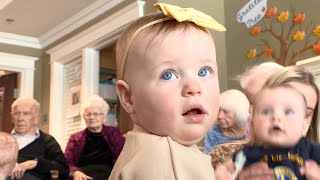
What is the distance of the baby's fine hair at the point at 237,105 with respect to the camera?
59.9 inches

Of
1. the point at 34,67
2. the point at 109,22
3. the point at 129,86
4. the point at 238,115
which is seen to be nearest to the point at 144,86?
the point at 129,86

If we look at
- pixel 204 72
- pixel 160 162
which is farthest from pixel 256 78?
pixel 160 162

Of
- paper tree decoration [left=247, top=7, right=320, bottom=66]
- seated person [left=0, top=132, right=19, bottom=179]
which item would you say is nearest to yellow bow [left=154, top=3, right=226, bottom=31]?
seated person [left=0, top=132, right=19, bottom=179]

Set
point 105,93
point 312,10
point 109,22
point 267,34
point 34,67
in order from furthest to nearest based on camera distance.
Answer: point 34,67 → point 105,93 → point 109,22 → point 267,34 → point 312,10

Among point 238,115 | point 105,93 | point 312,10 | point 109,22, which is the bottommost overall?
point 238,115

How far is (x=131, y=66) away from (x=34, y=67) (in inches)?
196

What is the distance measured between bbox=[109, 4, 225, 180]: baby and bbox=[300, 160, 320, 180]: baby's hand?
0.28m

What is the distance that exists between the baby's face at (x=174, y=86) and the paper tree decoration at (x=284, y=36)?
2.30 m

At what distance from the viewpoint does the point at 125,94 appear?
731 millimetres

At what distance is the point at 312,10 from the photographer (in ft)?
9.51

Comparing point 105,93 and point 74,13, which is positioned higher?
point 74,13

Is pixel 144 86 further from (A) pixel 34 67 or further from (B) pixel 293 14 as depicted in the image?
(A) pixel 34 67

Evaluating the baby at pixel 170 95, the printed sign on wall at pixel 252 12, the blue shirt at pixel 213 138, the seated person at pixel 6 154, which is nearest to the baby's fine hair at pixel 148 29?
the baby at pixel 170 95

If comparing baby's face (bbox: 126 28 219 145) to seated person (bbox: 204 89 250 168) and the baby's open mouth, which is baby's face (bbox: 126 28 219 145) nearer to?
the baby's open mouth
